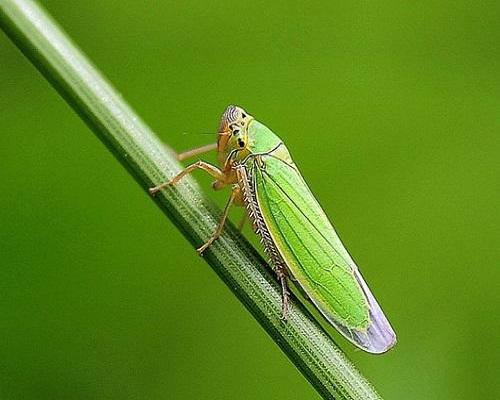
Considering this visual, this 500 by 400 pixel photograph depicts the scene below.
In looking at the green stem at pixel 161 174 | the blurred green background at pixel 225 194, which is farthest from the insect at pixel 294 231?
the blurred green background at pixel 225 194

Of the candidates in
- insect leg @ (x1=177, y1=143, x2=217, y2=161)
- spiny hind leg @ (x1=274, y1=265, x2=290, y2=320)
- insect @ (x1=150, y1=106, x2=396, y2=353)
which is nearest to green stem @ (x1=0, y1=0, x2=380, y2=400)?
spiny hind leg @ (x1=274, y1=265, x2=290, y2=320)

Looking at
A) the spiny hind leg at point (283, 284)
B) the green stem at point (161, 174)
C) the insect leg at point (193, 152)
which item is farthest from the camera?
the insect leg at point (193, 152)

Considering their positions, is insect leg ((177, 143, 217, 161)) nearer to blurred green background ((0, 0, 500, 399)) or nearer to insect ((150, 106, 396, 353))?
insect ((150, 106, 396, 353))

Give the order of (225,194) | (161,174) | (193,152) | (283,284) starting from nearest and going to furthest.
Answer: (161,174), (283,284), (193,152), (225,194)

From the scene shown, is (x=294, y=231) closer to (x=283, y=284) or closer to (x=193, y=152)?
(x=283, y=284)

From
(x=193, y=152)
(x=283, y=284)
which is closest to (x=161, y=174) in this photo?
(x=283, y=284)

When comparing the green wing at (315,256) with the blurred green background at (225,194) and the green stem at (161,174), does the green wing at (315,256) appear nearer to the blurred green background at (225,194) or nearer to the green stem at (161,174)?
the green stem at (161,174)
